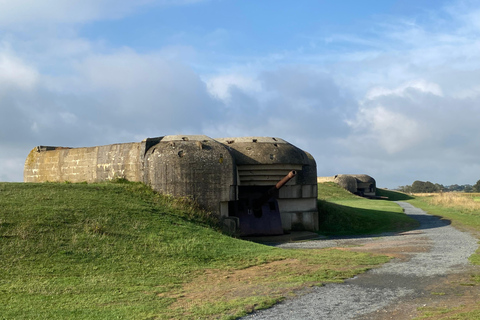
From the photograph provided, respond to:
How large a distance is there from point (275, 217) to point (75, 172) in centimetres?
805

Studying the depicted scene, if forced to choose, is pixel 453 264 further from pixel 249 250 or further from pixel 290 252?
pixel 249 250

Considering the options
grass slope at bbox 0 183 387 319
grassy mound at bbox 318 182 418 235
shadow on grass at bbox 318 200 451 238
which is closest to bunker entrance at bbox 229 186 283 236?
shadow on grass at bbox 318 200 451 238

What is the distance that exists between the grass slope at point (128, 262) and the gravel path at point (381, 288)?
40 centimetres

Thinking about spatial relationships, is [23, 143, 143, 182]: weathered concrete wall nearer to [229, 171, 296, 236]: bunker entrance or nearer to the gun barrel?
[229, 171, 296, 236]: bunker entrance

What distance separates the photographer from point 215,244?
44.3 ft

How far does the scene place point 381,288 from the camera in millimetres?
8938

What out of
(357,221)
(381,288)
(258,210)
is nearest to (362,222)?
(357,221)

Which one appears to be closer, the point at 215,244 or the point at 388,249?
the point at 215,244

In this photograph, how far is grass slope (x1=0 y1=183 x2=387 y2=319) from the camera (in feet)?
26.6

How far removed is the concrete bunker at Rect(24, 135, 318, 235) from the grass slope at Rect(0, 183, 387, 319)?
1426mm

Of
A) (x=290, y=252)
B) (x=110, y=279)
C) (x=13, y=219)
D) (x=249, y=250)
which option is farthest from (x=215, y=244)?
(x=13, y=219)

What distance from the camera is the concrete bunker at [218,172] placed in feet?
58.4

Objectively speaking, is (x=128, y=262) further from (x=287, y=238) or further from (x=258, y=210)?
(x=258, y=210)

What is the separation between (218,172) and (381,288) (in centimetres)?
965
